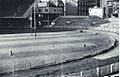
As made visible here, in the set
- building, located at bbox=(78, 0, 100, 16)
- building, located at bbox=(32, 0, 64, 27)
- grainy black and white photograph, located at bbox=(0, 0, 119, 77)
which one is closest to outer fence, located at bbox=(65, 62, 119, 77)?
grainy black and white photograph, located at bbox=(0, 0, 119, 77)

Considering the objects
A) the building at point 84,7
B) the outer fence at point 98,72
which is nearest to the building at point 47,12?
the building at point 84,7

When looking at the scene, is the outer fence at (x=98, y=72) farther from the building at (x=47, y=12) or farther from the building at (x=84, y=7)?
the building at (x=84, y=7)

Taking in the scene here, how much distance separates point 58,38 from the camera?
3766 cm

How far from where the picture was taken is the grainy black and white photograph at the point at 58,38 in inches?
716

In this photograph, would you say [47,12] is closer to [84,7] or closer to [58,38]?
[84,7]

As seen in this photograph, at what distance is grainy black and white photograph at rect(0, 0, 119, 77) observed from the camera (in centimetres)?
1819

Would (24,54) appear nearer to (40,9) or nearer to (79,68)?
(79,68)

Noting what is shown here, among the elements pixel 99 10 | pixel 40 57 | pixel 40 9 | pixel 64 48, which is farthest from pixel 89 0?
pixel 40 57

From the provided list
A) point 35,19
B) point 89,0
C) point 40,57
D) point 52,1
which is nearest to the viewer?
point 40,57

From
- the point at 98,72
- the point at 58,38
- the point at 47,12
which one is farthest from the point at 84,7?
the point at 98,72

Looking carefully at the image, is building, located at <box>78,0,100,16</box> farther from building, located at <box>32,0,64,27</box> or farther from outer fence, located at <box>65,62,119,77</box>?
outer fence, located at <box>65,62,119,77</box>

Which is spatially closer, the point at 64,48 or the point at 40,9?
the point at 64,48

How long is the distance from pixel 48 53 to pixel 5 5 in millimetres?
43882

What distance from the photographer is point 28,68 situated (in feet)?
59.7
